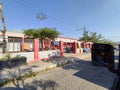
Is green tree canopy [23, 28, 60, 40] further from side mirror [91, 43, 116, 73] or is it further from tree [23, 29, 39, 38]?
side mirror [91, 43, 116, 73]

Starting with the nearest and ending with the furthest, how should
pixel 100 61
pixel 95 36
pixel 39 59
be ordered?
pixel 100 61 < pixel 39 59 < pixel 95 36

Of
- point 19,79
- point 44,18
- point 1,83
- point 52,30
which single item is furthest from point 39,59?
point 44,18

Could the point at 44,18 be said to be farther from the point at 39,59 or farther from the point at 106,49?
the point at 106,49

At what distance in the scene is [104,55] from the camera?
1856 mm

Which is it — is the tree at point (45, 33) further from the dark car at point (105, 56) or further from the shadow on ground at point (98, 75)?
the dark car at point (105, 56)

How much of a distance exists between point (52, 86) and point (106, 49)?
449cm

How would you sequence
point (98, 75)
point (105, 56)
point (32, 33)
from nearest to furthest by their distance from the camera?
1. point (105, 56)
2. point (98, 75)
3. point (32, 33)

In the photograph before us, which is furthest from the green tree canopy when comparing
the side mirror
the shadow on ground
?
the side mirror

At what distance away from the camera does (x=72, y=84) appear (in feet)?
20.0

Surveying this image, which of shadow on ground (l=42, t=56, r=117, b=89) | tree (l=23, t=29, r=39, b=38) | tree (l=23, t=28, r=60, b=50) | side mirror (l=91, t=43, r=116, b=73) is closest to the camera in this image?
side mirror (l=91, t=43, r=116, b=73)

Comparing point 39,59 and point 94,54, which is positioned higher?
point 94,54

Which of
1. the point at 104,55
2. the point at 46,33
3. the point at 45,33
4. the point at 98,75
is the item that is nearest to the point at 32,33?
the point at 45,33

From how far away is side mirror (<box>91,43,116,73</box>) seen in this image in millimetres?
1781

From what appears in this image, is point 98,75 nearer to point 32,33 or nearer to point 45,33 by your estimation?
point 45,33
